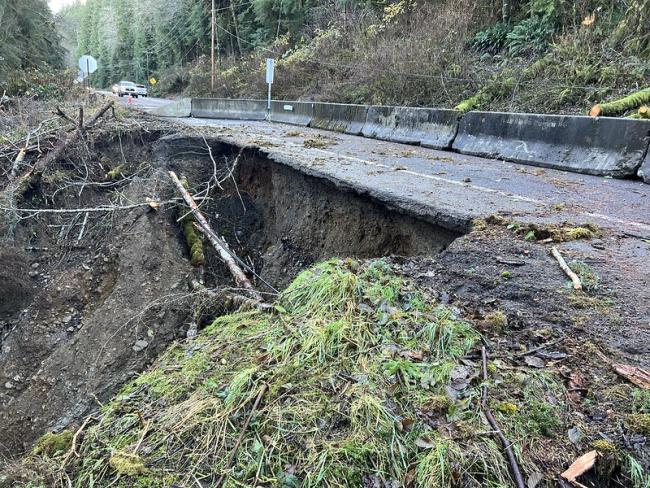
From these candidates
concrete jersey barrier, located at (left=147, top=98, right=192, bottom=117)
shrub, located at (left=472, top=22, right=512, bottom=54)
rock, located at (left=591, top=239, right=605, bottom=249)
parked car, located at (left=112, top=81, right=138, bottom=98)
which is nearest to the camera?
rock, located at (left=591, top=239, right=605, bottom=249)

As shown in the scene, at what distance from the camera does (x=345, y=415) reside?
211cm

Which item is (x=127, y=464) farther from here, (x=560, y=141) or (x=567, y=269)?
(x=560, y=141)

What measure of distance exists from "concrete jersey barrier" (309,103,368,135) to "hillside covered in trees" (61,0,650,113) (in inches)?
49.8

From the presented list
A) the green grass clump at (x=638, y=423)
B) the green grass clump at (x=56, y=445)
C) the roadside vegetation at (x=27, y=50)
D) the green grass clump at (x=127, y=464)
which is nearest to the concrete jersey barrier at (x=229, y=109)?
the roadside vegetation at (x=27, y=50)

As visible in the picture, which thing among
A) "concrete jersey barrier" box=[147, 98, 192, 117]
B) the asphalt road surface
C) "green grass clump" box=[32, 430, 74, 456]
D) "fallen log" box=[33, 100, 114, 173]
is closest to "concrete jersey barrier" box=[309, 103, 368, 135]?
the asphalt road surface

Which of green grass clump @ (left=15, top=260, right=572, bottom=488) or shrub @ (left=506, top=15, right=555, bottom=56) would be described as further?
shrub @ (left=506, top=15, right=555, bottom=56)

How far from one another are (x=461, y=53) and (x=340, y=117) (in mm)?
3785

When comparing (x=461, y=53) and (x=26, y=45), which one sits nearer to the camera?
(x=461, y=53)

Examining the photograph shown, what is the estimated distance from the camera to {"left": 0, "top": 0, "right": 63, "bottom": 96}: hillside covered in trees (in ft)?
60.6

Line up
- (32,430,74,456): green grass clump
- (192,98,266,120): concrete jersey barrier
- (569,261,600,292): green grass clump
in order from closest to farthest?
(32,430,74,456): green grass clump, (569,261,600,292): green grass clump, (192,98,266,120): concrete jersey barrier

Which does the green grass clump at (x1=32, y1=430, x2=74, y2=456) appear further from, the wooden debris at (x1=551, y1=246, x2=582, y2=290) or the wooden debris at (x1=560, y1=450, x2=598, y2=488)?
the wooden debris at (x1=551, y1=246, x2=582, y2=290)

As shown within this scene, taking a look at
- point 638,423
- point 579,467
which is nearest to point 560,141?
point 638,423

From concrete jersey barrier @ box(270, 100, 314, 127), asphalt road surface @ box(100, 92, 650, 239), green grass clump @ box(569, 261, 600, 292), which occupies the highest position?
concrete jersey barrier @ box(270, 100, 314, 127)

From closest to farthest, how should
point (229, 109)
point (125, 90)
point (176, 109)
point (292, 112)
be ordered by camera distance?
point (292, 112) → point (229, 109) → point (176, 109) → point (125, 90)
